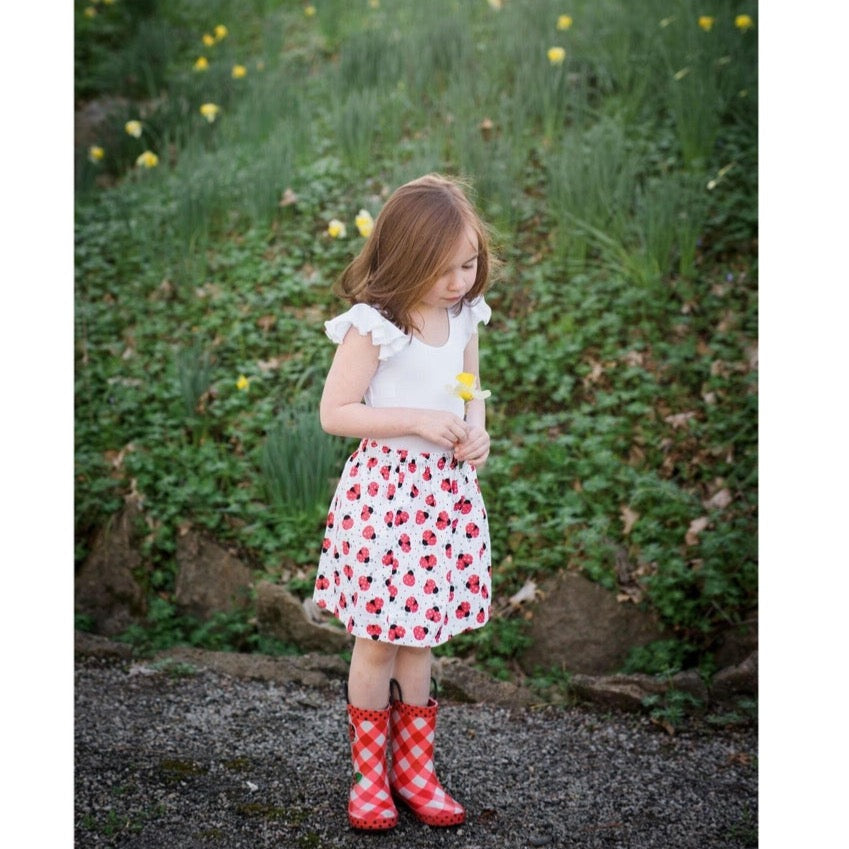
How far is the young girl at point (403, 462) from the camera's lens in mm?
1905

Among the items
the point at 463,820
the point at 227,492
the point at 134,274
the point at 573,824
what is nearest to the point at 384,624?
the point at 463,820

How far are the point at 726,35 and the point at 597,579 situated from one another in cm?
282

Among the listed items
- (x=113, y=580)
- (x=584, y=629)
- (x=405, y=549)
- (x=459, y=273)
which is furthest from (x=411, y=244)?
(x=113, y=580)

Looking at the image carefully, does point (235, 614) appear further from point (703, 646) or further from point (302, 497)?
point (703, 646)

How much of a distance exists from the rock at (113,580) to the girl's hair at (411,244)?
5.76 feet

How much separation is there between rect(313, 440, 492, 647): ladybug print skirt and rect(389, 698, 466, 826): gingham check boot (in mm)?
237

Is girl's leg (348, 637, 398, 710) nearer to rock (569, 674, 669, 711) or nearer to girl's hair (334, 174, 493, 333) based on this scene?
girl's hair (334, 174, 493, 333)

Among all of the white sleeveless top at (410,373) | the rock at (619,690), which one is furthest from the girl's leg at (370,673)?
the rock at (619,690)

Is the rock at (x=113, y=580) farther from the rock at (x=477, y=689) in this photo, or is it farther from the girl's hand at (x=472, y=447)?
the girl's hand at (x=472, y=447)

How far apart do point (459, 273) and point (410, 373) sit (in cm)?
23

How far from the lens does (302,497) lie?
10.9 feet

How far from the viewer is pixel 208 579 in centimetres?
327

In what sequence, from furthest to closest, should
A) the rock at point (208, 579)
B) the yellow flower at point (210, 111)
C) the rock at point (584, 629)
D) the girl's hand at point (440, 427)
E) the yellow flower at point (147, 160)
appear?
the yellow flower at point (210, 111) < the yellow flower at point (147, 160) < the rock at point (208, 579) < the rock at point (584, 629) < the girl's hand at point (440, 427)

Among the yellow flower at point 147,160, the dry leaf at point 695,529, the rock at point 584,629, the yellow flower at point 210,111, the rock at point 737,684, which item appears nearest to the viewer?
the rock at point 737,684
